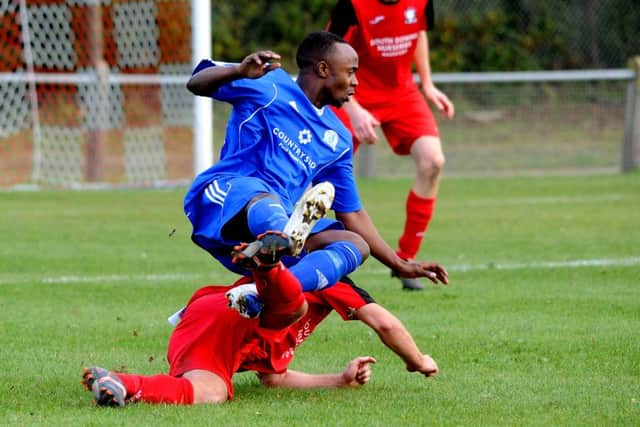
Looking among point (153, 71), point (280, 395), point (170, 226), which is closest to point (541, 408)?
point (280, 395)

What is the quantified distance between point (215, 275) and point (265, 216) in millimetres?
3892

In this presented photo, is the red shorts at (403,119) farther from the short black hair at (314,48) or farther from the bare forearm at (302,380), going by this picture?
the bare forearm at (302,380)

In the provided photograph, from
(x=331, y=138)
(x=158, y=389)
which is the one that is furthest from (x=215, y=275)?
(x=158, y=389)

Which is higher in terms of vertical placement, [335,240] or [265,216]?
[265,216]

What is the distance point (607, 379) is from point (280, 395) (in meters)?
1.35

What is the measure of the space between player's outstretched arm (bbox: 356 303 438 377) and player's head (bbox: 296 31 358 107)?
96 centimetres

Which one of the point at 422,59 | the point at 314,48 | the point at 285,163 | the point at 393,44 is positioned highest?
the point at 314,48

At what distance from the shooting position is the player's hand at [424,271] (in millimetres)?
5051

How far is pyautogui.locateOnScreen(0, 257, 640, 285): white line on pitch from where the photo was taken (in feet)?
26.9

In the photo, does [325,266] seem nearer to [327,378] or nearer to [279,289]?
[279,289]

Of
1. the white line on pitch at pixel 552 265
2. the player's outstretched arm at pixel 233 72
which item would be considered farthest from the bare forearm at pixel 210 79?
the white line on pitch at pixel 552 265

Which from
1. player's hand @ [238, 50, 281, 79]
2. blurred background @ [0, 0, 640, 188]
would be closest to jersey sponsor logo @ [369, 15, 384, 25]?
player's hand @ [238, 50, 281, 79]

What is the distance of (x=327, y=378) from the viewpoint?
5.12 meters

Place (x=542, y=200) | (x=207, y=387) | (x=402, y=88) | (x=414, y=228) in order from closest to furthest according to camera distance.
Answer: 1. (x=207, y=387)
2. (x=414, y=228)
3. (x=402, y=88)
4. (x=542, y=200)
